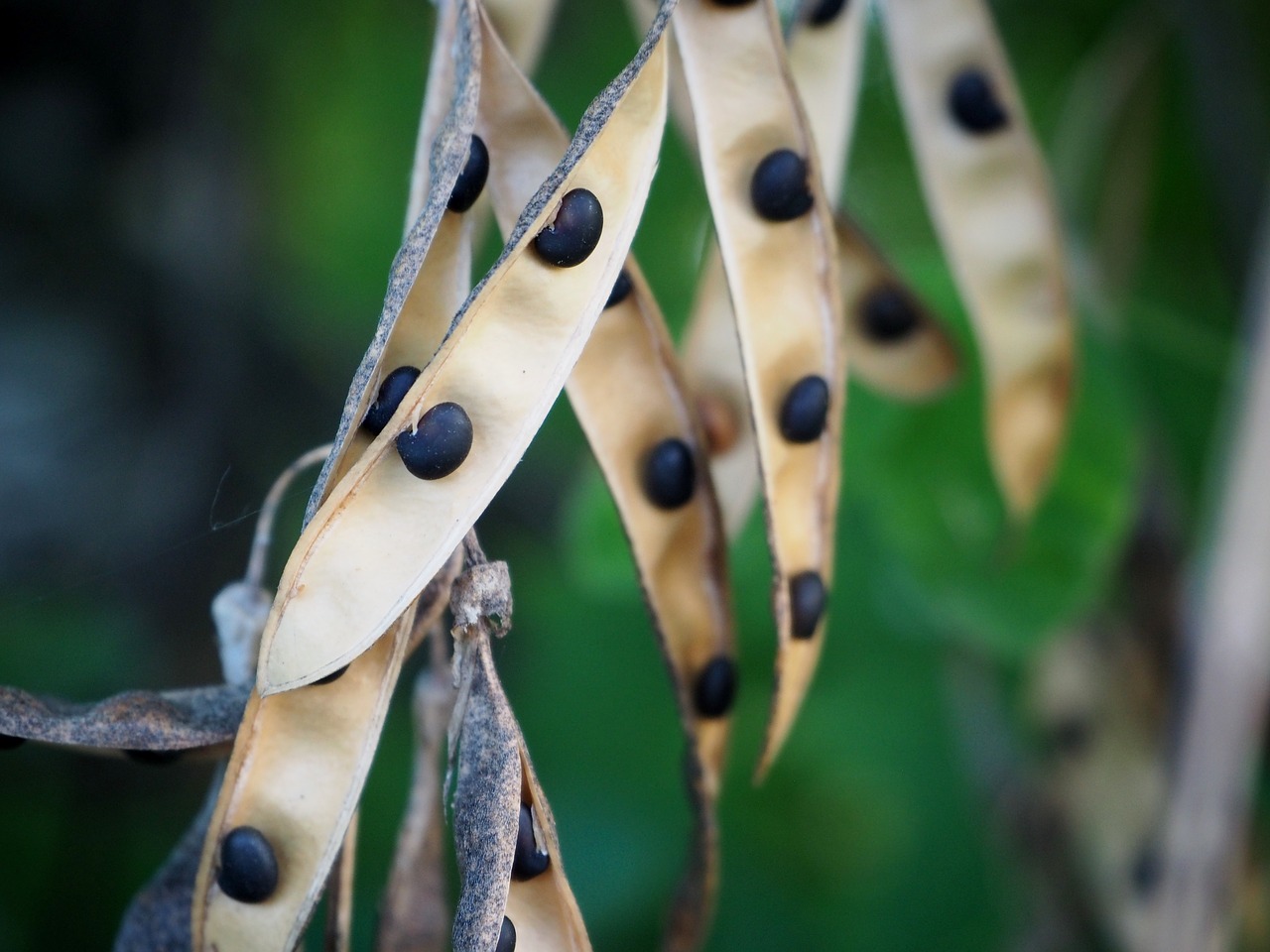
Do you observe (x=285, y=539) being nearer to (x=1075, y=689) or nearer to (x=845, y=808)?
(x=845, y=808)

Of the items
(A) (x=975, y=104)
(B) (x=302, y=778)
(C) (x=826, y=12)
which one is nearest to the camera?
(B) (x=302, y=778)

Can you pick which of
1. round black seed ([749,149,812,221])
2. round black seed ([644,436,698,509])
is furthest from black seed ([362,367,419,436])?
round black seed ([749,149,812,221])

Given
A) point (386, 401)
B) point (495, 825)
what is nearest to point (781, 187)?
point (386, 401)

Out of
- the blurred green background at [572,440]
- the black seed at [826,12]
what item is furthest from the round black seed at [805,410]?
the blurred green background at [572,440]

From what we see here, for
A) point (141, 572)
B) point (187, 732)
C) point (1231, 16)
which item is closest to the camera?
point (187, 732)

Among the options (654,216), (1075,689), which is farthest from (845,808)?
(654,216)

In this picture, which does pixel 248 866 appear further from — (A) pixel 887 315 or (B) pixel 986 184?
(B) pixel 986 184
